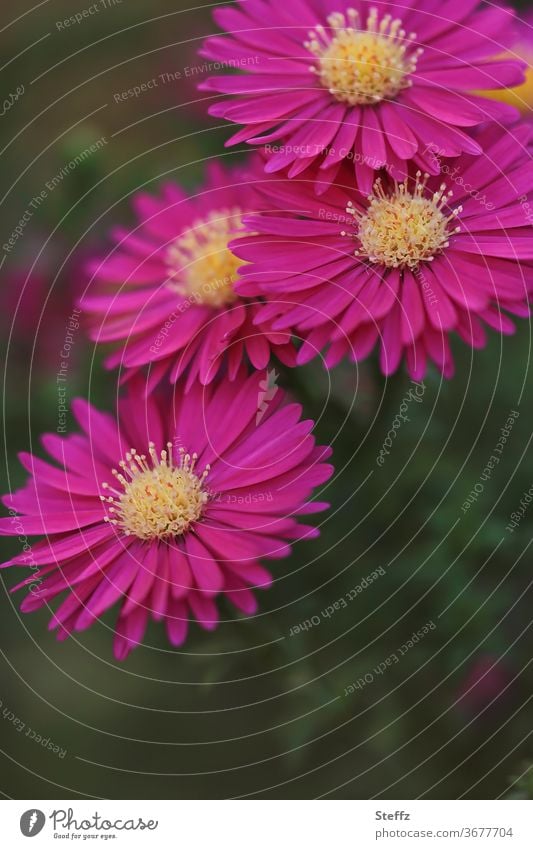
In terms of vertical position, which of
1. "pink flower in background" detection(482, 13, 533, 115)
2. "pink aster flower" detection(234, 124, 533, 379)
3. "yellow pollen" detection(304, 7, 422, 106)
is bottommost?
"pink aster flower" detection(234, 124, 533, 379)

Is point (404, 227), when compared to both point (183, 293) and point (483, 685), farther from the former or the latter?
point (483, 685)

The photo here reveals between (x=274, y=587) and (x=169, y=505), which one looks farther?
(x=274, y=587)

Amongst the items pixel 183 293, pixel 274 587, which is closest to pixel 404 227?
pixel 183 293

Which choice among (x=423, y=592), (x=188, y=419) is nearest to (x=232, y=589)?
(x=188, y=419)

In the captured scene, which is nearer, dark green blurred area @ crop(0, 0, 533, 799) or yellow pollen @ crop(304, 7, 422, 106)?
yellow pollen @ crop(304, 7, 422, 106)

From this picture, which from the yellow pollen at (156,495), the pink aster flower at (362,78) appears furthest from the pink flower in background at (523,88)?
the yellow pollen at (156,495)

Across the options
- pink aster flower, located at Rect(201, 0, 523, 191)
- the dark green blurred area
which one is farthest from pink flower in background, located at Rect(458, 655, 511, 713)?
pink aster flower, located at Rect(201, 0, 523, 191)

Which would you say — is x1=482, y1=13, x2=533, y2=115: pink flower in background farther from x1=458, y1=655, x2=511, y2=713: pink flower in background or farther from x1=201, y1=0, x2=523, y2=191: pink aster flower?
x1=458, y1=655, x2=511, y2=713: pink flower in background
